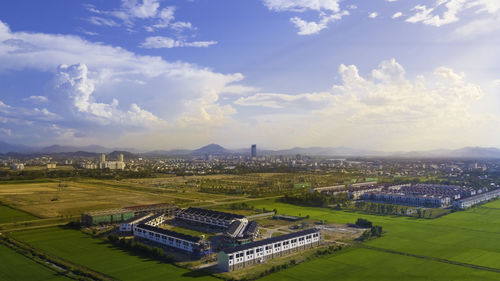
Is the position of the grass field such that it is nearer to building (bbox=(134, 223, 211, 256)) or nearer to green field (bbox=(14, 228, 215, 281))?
green field (bbox=(14, 228, 215, 281))

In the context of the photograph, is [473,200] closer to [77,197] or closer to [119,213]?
[119,213]

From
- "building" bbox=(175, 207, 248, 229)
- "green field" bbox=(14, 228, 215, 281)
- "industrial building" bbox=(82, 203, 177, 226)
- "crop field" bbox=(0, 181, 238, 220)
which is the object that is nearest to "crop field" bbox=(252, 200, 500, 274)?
"building" bbox=(175, 207, 248, 229)

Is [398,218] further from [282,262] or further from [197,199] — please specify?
[197,199]

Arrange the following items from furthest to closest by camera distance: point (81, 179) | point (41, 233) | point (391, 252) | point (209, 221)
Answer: point (81, 179) → point (209, 221) → point (41, 233) → point (391, 252)

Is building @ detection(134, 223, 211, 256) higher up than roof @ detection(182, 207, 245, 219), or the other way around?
roof @ detection(182, 207, 245, 219)

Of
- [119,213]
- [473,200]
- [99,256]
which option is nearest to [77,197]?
[119,213]

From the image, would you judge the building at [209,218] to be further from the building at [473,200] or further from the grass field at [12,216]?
the building at [473,200]

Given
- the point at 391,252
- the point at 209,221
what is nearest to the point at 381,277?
the point at 391,252
